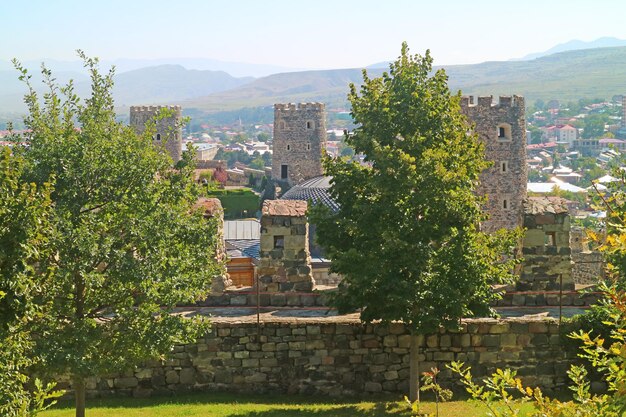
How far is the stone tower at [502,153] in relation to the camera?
46688 mm

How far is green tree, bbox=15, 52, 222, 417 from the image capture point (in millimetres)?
11453

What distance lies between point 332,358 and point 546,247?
410cm

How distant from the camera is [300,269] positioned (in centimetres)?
1582

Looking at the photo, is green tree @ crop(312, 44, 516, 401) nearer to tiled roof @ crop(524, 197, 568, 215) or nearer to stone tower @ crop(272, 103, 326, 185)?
tiled roof @ crop(524, 197, 568, 215)

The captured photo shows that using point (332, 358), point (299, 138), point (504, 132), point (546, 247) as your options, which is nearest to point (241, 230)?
point (504, 132)

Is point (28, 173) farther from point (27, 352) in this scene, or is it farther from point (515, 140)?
point (515, 140)

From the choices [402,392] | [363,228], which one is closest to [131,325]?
[363,228]

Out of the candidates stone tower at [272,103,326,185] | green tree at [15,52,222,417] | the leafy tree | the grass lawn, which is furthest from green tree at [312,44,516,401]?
stone tower at [272,103,326,185]

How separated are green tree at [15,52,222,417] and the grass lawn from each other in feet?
4.41

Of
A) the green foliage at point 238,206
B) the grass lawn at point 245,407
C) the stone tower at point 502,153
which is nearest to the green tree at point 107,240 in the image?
the grass lawn at point 245,407

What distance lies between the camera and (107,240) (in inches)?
455

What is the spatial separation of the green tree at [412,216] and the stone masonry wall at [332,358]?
1.01 metres

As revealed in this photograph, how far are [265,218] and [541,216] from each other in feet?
15.0

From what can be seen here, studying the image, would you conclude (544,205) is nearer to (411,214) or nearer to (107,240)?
(411,214)
